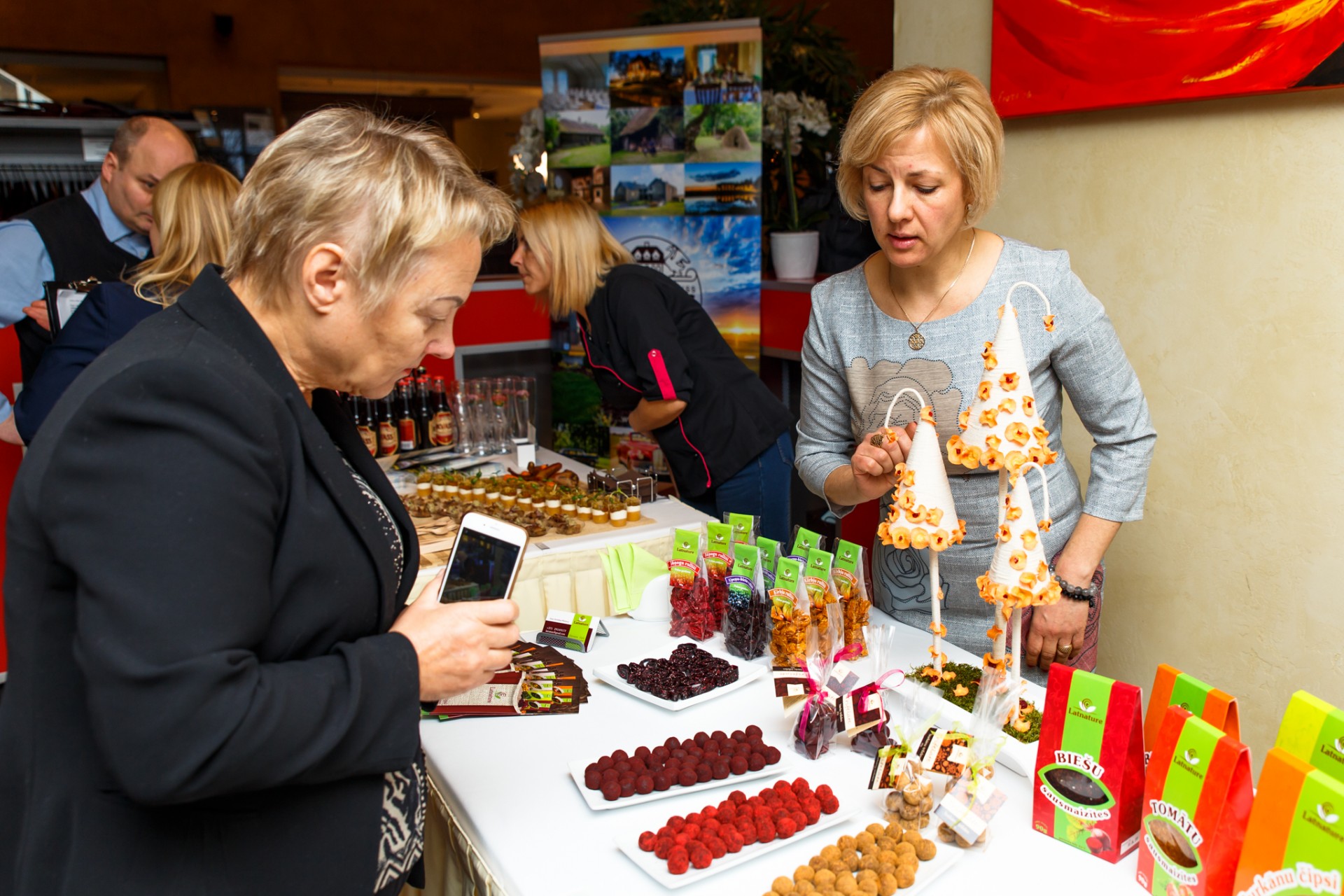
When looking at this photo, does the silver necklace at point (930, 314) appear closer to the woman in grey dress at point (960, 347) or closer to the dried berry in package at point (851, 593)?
the woman in grey dress at point (960, 347)

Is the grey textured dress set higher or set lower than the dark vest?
lower

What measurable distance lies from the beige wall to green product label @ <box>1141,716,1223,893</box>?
1270 millimetres

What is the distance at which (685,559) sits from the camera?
192 centimetres

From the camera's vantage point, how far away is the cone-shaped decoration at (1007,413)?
4.02 feet

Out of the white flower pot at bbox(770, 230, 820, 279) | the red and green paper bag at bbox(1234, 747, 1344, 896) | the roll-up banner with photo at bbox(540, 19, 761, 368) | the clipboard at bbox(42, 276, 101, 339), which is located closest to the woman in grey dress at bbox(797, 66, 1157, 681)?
the red and green paper bag at bbox(1234, 747, 1344, 896)

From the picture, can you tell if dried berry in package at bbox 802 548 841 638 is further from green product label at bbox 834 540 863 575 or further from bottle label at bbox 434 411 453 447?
Answer: bottle label at bbox 434 411 453 447

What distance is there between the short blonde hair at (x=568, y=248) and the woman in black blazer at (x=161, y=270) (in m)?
0.83

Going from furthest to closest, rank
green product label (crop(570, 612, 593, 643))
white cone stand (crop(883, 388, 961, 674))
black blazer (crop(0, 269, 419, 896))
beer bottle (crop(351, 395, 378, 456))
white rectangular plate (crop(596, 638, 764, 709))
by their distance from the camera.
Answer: beer bottle (crop(351, 395, 378, 456)), green product label (crop(570, 612, 593, 643)), white rectangular plate (crop(596, 638, 764, 709)), white cone stand (crop(883, 388, 961, 674)), black blazer (crop(0, 269, 419, 896))

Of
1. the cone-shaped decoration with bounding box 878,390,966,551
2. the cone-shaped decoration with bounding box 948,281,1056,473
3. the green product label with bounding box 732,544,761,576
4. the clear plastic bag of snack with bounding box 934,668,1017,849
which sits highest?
the cone-shaped decoration with bounding box 948,281,1056,473

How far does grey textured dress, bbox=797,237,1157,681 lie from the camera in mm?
1661

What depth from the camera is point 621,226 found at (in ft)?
15.6

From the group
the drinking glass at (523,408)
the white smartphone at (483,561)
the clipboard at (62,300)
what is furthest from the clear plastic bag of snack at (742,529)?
the clipboard at (62,300)

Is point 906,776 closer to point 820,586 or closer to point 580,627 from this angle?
point 820,586

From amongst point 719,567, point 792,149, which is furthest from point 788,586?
point 792,149
